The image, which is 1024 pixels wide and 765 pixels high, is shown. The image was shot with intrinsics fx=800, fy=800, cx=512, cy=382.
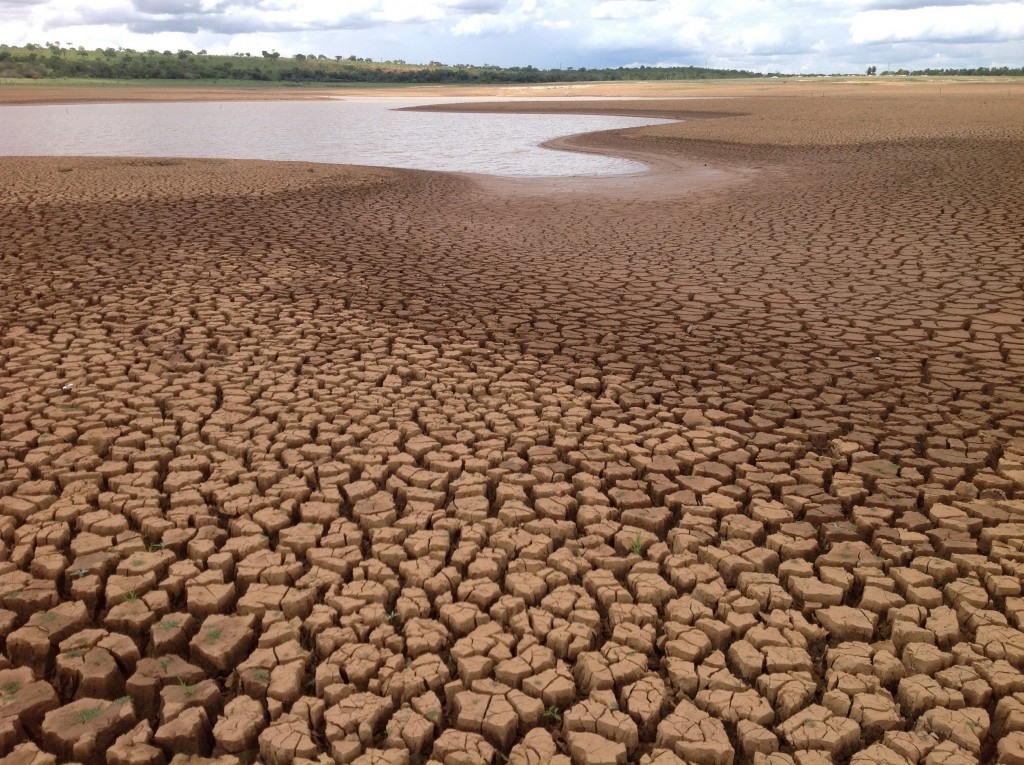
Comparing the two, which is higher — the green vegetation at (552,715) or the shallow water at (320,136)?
the shallow water at (320,136)

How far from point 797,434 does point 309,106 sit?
43.7 m

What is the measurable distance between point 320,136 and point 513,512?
2326cm

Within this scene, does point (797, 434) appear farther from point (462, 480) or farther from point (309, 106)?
point (309, 106)

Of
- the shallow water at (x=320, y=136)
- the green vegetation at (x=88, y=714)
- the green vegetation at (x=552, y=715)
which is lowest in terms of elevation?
the green vegetation at (x=88, y=714)

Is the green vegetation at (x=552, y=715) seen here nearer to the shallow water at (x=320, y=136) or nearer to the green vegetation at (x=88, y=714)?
the green vegetation at (x=88, y=714)

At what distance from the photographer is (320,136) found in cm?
2441

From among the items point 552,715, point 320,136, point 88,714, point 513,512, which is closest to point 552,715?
point 552,715

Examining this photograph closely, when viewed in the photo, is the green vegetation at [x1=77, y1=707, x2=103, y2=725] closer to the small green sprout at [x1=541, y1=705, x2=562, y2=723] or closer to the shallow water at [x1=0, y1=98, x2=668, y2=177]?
the small green sprout at [x1=541, y1=705, x2=562, y2=723]

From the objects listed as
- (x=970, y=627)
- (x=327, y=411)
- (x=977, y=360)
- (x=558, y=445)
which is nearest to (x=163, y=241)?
(x=327, y=411)

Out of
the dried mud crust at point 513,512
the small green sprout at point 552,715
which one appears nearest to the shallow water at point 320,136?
the dried mud crust at point 513,512

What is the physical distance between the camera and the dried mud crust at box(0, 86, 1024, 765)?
2357 millimetres

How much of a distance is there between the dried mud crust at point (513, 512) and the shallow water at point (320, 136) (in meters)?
9.60

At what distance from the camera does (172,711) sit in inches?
93.1

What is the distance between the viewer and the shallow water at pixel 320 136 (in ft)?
57.1
